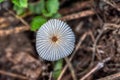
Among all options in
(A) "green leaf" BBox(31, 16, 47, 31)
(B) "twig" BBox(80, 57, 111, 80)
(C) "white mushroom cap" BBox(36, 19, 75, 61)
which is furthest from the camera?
(A) "green leaf" BBox(31, 16, 47, 31)

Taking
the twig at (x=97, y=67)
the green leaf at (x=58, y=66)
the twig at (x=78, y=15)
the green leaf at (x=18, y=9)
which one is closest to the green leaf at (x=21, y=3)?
the green leaf at (x=18, y=9)

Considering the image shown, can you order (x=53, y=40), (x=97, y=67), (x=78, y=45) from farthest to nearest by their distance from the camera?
(x=78, y=45), (x=97, y=67), (x=53, y=40)

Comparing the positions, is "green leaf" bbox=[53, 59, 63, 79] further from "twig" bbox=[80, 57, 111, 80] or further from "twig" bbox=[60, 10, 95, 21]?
"twig" bbox=[60, 10, 95, 21]

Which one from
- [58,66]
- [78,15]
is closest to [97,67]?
[58,66]

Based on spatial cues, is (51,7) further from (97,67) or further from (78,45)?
(97,67)

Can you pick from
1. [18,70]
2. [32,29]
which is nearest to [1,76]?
[18,70]

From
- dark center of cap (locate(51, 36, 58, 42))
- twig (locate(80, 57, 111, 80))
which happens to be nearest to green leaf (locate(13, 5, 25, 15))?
dark center of cap (locate(51, 36, 58, 42))
